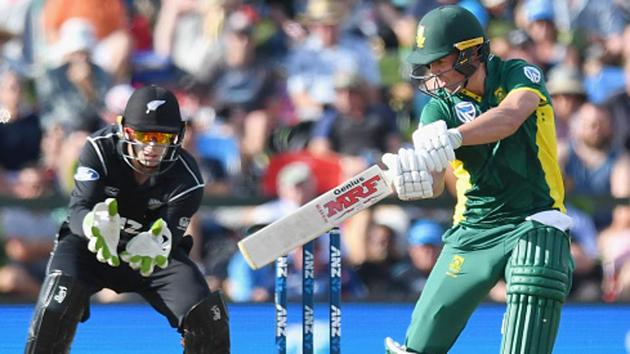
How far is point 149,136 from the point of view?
623 centimetres

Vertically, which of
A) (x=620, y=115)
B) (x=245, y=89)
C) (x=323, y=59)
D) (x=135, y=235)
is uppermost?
(x=323, y=59)

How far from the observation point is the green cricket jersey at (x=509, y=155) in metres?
5.70

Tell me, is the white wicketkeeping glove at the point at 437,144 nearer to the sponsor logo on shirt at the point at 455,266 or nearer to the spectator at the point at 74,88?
the sponsor logo on shirt at the point at 455,266

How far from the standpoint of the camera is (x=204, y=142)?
10734mm

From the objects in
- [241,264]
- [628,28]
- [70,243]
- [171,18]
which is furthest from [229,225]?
[628,28]

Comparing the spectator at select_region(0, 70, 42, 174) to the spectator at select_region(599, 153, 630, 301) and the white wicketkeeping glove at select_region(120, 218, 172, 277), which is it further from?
the white wicketkeeping glove at select_region(120, 218, 172, 277)

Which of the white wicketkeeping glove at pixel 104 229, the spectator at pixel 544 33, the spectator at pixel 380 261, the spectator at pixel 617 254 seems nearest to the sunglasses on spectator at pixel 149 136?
the white wicketkeeping glove at pixel 104 229

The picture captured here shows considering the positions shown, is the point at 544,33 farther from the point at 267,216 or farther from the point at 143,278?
the point at 143,278

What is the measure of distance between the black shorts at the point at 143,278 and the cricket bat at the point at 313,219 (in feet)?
3.25

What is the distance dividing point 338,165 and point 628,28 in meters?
3.53

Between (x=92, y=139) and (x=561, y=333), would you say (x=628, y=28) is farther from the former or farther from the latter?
(x=92, y=139)

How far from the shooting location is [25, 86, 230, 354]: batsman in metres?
6.05

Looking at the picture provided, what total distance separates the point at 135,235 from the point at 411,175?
1.72 m

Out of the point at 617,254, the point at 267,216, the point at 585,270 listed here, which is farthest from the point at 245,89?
the point at 617,254
